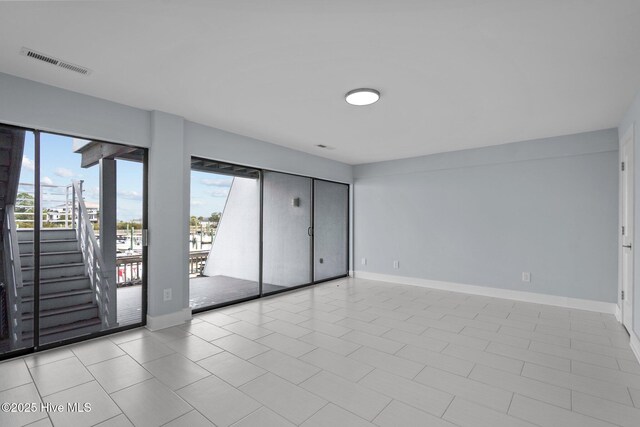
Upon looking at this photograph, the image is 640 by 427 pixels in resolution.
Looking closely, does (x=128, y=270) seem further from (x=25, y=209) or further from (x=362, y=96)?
(x=362, y=96)

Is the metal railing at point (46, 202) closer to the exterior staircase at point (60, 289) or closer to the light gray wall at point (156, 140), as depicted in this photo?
the exterior staircase at point (60, 289)

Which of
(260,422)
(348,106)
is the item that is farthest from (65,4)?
(260,422)

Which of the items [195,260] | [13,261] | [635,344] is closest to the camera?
[635,344]

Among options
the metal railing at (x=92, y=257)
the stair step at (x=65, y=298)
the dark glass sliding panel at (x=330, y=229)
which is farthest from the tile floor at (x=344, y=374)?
the dark glass sliding panel at (x=330, y=229)

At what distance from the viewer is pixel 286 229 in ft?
20.1

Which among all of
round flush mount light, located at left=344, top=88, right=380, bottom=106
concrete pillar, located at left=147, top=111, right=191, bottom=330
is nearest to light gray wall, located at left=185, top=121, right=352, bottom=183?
concrete pillar, located at left=147, top=111, right=191, bottom=330

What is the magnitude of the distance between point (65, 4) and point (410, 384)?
10.9 feet

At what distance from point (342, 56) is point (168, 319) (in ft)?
10.9

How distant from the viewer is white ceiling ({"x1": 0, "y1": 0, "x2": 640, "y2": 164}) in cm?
177

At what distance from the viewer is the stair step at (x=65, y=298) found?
11.8 ft

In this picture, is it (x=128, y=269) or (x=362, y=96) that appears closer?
(x=362, y=96)

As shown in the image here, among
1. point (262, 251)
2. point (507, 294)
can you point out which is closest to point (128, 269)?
point (262, 251)

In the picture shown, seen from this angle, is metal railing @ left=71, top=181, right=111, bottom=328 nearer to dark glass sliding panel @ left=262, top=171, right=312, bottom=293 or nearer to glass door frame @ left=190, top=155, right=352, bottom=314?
glass door frame @ left=190, top=155, right=352, bottom=314

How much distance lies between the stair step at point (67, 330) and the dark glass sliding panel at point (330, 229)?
11.5 feet
